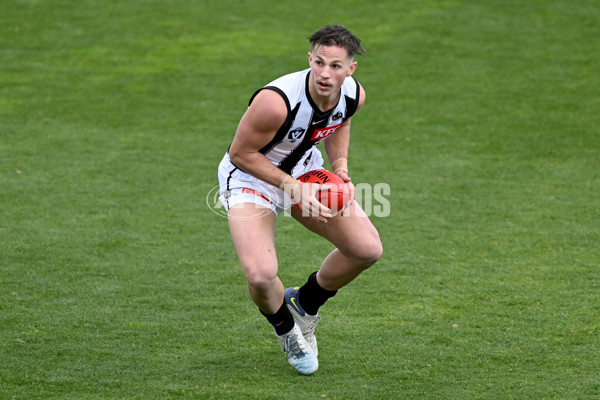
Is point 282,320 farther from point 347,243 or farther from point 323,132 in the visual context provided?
point 323,132

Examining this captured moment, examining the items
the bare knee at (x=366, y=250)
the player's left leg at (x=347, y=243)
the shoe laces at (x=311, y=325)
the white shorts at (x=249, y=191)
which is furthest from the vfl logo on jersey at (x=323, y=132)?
the shoe laces at (x=311, y=325)

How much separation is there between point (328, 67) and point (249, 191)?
0.85m

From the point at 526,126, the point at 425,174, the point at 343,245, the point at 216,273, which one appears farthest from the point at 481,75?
the point at 343,245

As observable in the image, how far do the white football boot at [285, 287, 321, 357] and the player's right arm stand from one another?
78 cm

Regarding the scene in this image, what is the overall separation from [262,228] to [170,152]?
4827mm

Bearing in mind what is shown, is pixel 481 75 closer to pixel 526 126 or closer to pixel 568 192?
pixel 526 126

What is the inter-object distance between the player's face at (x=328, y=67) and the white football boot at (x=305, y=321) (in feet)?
4.35

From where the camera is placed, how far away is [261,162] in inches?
172

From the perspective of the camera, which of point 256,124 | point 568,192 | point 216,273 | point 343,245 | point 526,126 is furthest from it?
point 526,126

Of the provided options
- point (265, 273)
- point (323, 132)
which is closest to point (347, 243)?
point (265, 273)

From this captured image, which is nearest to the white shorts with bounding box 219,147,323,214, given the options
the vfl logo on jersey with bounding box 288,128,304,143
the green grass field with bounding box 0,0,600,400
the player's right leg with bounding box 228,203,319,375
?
the player's right leg with bounding box 228,203,319,375

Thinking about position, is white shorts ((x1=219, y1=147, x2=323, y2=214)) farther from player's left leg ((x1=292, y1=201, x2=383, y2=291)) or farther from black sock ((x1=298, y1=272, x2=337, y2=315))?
black sock ((x1=298, y1=272, x2=337, y2=315))

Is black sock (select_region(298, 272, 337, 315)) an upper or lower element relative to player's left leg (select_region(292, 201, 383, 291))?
lower

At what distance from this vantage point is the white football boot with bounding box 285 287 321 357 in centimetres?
474
